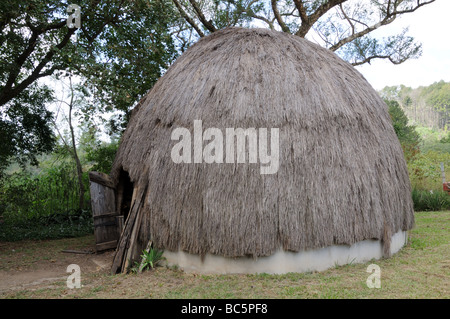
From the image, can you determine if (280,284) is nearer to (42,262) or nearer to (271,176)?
(271,176)

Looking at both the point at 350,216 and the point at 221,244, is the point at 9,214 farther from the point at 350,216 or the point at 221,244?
the point at 350,216

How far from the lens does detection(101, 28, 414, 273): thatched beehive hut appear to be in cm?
563

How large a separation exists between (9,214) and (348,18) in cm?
1206

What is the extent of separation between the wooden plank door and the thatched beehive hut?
49.6 inches

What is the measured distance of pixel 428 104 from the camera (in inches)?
2117

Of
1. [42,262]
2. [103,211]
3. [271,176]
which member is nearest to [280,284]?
[271,176]

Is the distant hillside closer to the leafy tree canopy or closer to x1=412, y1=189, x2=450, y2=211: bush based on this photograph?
x1=412, y1=189, x2=450, y2=211: bush

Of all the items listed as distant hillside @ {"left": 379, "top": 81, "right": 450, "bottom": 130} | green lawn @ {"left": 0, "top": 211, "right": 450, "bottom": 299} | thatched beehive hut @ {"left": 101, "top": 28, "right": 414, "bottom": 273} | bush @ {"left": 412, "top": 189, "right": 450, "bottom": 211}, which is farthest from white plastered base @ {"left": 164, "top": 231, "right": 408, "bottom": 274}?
distant hillside @ {"left": 379, "top": 81, "right": 450, "bottom": 130}

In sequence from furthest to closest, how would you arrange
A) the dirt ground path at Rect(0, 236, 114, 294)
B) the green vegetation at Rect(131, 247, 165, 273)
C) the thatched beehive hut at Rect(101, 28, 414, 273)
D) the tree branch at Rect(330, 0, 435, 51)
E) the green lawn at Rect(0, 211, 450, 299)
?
1. the tree branch at Rect(330, 0, 435, 51)
2. the dirt ground path at Rect(0, 236, 114, 294)
3. the green vegetation at Rect(131, 247, 165, 273)
4. the thatched beehive hut at Rect(101, 28, 414, 273)
5. the green lawn at Rect(0, 211, 450, 299)

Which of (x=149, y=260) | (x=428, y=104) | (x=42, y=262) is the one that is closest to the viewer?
(x=149, y=260)

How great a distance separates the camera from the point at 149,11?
29.5 ft

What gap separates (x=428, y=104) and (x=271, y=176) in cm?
5632
